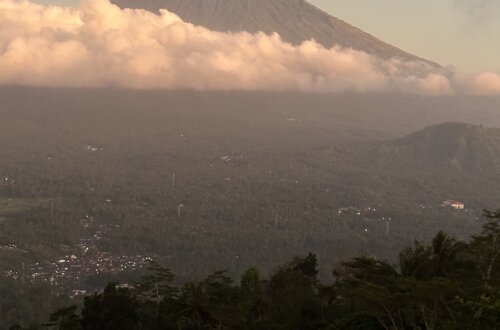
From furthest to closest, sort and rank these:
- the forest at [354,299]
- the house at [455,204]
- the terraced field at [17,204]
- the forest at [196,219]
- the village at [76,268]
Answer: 1. the house at [455,204]
2. the terraced field at [17,204]
3. the forest at [196,219]
4. the village at [76,268]
5. the forest at [354,299]

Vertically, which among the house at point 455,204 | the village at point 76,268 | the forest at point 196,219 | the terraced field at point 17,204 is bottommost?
the village at point 76,268

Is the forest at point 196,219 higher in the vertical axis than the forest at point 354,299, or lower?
lower

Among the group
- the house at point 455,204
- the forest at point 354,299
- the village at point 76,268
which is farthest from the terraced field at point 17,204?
the forest at point 354,299

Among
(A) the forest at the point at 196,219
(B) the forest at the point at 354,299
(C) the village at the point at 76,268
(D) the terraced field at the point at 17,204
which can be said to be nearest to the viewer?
(B) the forest at the point at 354,299

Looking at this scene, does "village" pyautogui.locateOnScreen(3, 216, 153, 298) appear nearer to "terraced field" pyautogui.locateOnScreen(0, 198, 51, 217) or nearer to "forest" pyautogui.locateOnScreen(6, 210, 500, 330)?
"terraced field" pyautogui.locateOnScreen(0, 198, 51, 217)

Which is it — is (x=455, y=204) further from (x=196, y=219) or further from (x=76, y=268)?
(x=76, y=268)

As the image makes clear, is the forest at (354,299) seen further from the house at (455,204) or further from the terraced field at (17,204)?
the house at (455,204)

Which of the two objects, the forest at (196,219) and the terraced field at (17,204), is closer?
the forest at (196,219)

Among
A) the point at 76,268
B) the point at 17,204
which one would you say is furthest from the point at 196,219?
the point at 17,204

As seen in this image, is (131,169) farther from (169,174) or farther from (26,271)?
(26,271)

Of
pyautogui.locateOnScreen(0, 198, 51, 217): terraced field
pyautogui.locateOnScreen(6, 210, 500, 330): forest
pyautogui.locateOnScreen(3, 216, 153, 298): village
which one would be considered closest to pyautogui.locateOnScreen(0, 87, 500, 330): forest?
pyautogui.locateOnScreen(3, 216, 153, 298): village
